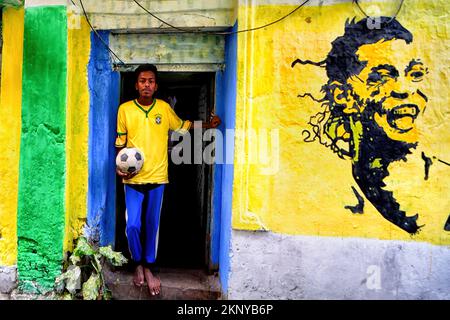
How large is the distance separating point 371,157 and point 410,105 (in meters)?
0.55

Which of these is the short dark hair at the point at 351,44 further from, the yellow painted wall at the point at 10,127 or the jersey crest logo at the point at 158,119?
the yellow painted wall at the point at 10,127

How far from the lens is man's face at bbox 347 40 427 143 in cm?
347

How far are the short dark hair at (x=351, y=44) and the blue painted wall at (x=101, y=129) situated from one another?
2.17m

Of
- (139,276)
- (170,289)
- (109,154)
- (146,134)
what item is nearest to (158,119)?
(146,134)

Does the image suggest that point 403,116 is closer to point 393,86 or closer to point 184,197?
point 393,86

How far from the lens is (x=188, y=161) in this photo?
4707 mm

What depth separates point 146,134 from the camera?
158 inches

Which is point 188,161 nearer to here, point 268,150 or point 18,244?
point 268,150

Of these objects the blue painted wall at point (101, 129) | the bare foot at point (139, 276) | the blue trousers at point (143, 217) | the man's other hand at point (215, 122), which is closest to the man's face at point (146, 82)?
the blue painted wall at point (101, 129)

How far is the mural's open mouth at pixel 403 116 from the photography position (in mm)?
3479

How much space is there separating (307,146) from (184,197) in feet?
8.42

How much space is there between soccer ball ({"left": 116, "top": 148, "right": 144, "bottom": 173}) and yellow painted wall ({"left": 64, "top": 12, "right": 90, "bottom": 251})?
0.39m

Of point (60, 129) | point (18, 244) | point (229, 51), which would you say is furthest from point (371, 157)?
point (18, 244)

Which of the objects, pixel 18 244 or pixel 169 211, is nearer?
pixel 18 244
